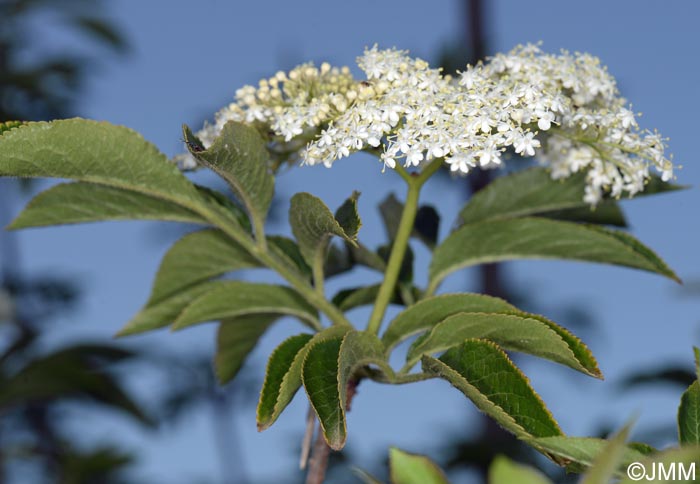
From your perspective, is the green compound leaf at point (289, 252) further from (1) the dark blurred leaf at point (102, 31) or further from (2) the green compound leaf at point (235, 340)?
(1) the dark blurred leaf at point (102, 31)

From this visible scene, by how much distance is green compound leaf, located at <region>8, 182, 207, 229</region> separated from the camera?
1.49 m

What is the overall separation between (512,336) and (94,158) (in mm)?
713

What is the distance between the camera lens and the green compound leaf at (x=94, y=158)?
4.13 feet

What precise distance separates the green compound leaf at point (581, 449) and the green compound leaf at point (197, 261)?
2.56 feet

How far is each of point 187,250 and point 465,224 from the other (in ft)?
1.77

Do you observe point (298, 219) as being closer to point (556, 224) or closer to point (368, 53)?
point (368, 53)

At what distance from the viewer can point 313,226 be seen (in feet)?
4.33

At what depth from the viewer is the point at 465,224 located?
1.59m

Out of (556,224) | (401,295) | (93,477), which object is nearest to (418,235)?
(401,295)

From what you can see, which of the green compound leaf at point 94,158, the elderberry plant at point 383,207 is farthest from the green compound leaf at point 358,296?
the green compound leaf at point 94,158

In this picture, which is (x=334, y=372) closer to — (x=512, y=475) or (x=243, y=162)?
(x=243, y=162)

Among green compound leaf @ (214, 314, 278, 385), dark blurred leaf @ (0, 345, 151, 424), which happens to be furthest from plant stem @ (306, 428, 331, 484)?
dark blurred leaf @ (0, 345, 151, 424)

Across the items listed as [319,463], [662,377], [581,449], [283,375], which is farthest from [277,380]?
[662,377]

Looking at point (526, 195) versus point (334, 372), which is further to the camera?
point (526, 195)
